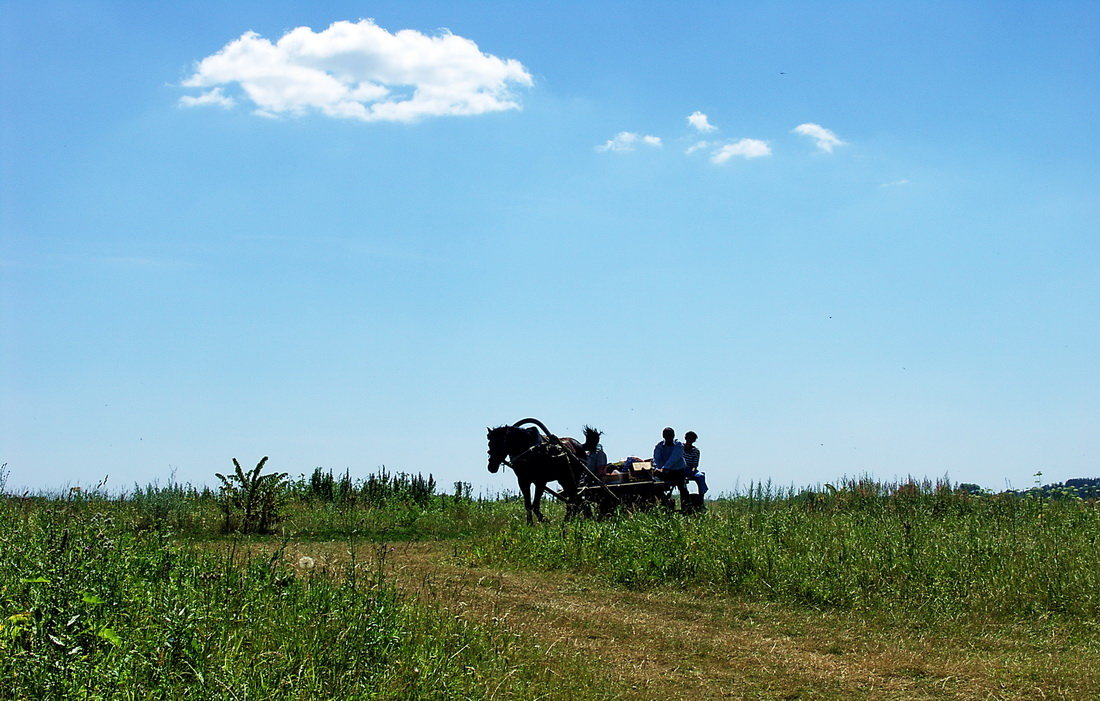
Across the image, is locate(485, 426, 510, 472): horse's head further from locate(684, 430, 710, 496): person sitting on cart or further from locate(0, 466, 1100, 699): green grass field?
locate(684, 430, 710, 496): person sitting on cart

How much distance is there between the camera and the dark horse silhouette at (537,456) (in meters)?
16.7

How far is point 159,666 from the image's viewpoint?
192 inches

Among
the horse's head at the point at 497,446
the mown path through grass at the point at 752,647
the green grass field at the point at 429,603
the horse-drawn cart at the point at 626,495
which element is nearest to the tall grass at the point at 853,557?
the green grass field at the point at 429,603

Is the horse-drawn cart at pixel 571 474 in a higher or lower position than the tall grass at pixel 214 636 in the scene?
higher

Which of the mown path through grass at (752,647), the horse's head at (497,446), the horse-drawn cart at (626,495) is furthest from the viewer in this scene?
the horse's head at (497,446)

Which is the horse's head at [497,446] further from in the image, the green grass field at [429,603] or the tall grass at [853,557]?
the tall grass at [853,557]

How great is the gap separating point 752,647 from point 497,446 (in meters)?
9.78

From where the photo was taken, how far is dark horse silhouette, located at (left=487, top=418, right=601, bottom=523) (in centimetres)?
1667

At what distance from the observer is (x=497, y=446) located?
1745 cm

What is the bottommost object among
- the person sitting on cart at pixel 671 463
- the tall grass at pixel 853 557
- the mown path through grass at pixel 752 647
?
the mown path through grass at pixel 752 647

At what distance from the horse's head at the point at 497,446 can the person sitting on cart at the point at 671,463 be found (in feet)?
9.62

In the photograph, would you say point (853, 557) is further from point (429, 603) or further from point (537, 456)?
point (537, 456)

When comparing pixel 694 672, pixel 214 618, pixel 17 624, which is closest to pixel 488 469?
pixel 694 672

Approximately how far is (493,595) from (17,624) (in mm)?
5701
